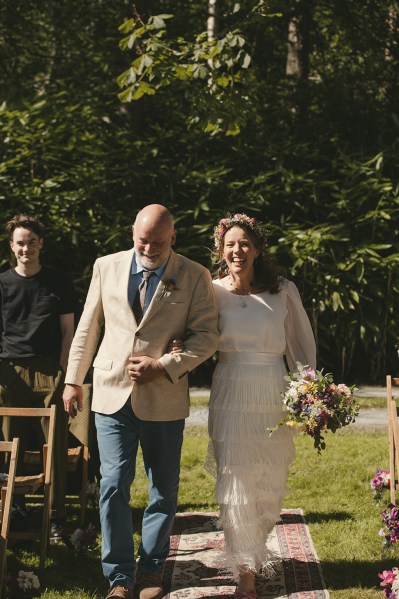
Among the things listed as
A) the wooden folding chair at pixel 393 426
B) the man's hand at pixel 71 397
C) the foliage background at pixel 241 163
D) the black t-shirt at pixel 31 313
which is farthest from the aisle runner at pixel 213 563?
the foliage background at pixel 241 163

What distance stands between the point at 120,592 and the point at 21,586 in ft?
1.63

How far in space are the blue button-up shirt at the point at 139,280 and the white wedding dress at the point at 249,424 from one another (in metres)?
0.41

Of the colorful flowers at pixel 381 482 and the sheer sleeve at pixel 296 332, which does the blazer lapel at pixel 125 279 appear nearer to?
the sheer sleeve at pixel 296 332

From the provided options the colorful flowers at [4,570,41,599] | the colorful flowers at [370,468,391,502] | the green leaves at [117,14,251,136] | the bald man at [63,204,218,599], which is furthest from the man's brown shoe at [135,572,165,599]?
the green leaves at [117,14,251,136]

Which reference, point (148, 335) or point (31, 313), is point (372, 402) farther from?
point (148, 335)

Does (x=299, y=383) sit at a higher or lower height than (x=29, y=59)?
lower

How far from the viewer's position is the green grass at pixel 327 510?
4.92m

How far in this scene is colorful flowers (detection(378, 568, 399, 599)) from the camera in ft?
13.3

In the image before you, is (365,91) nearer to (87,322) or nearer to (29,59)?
(29,59)

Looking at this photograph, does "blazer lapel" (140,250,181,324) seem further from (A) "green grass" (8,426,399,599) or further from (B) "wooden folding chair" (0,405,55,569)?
(A) "green grass" (8,426,399,599)

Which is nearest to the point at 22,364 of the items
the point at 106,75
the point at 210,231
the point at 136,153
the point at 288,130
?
the point at 210,231

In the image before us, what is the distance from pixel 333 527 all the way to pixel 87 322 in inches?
93.5

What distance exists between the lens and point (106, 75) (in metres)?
14.4

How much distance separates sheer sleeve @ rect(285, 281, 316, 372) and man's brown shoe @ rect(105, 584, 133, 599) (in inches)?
58.6
